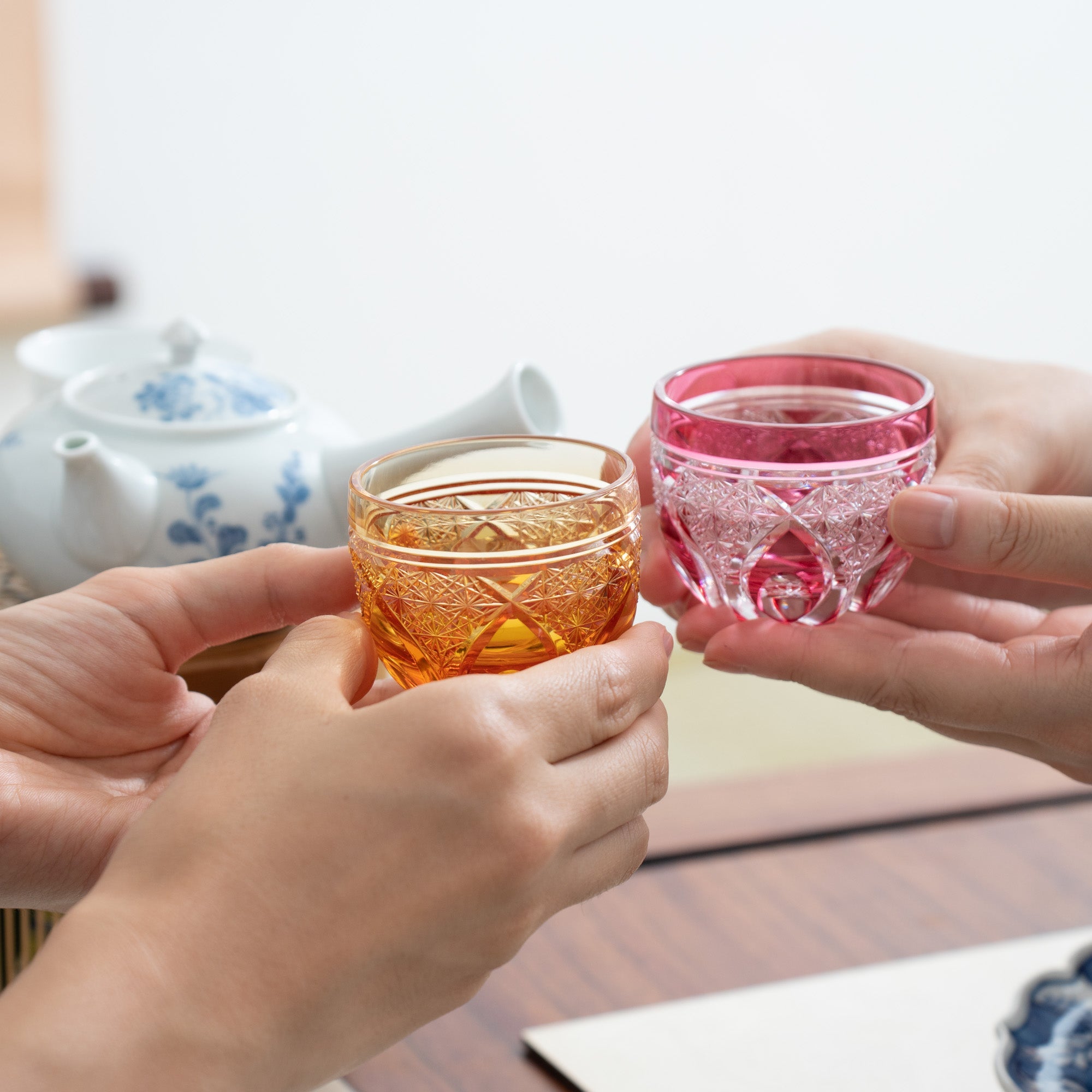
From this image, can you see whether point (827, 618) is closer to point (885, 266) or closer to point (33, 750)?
point (33, 750)

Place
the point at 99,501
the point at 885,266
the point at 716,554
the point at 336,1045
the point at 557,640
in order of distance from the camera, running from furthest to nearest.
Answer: the point at 885,266
the point at 99,501
the point at 716,554
the point at 557,640
the point at 336,1045

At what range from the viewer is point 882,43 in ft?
8.42

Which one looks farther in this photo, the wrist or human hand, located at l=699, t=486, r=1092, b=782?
human hand, located at l=699, t=486, r=1092, b=782

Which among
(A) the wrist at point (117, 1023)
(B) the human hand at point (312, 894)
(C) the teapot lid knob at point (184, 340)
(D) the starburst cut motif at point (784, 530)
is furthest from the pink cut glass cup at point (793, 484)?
(C) the teapot lid knob at point (184, 340)

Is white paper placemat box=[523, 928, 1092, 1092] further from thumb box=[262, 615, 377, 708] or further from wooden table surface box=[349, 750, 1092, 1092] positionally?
thumb box=[262, 615, 377, 708]

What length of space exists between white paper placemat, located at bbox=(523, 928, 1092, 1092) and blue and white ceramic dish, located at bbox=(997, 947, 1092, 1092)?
0.09 feet

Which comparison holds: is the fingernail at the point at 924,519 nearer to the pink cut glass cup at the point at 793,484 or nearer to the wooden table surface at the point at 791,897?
the pink cut glass cup at the point at 793,484

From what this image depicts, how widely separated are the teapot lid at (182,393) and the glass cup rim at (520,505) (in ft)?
1.32

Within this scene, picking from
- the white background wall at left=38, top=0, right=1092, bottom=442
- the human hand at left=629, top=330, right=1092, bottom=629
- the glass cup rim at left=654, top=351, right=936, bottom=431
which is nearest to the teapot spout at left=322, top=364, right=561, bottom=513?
the human hand at left=629, top=330, right=1092, bottom=629

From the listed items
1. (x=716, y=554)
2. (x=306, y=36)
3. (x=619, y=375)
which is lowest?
(x=619, y=375)

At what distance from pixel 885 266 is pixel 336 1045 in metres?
Result: 2.51

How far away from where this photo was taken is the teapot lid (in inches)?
41.1

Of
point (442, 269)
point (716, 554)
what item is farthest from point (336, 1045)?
point (442, 269)

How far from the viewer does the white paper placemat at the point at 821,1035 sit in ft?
2.54
